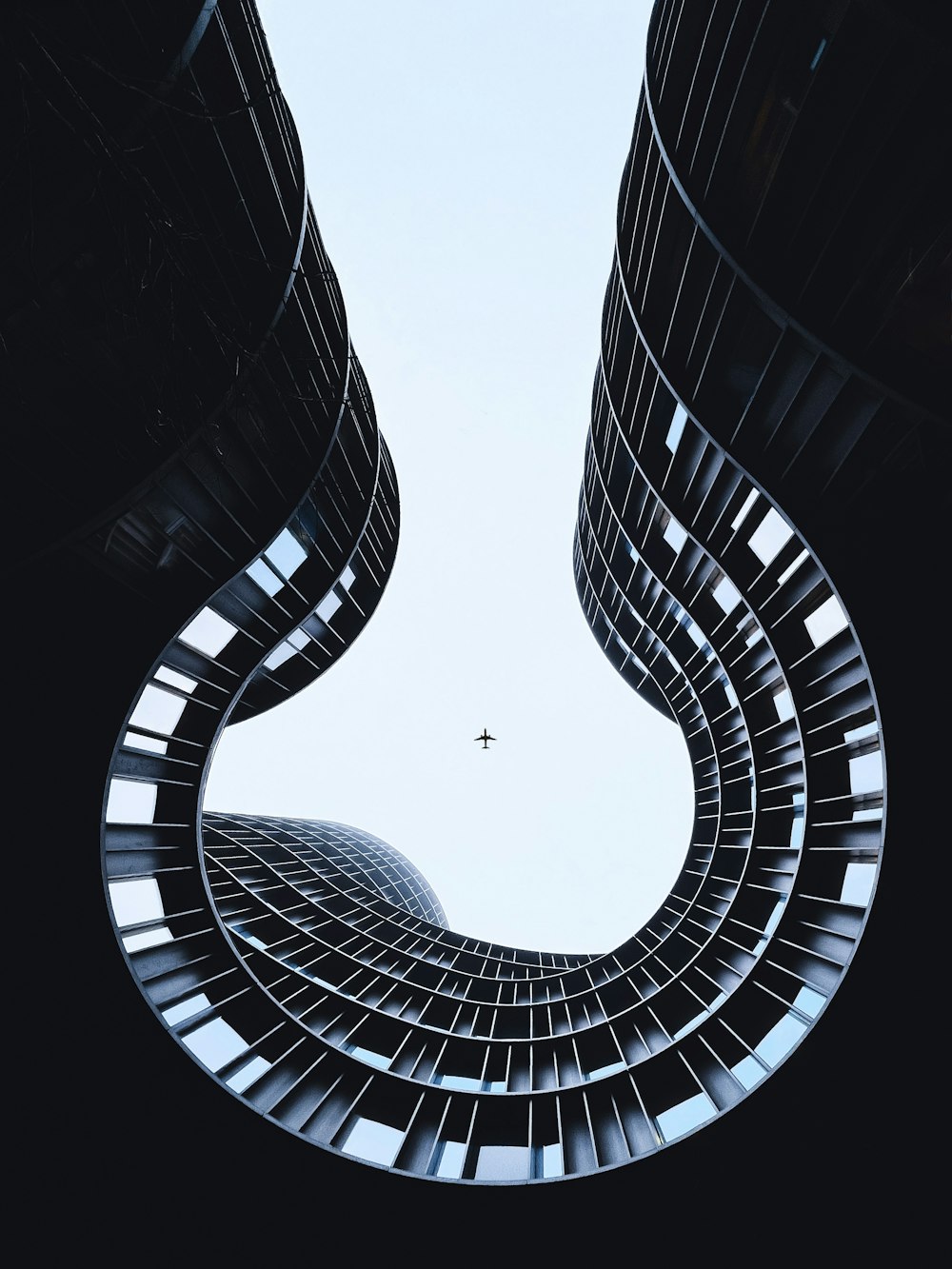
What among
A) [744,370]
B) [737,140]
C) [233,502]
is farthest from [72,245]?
[744,370]

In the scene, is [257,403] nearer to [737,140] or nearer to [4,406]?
[4,406]

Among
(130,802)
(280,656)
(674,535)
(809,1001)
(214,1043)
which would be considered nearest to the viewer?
(130,802)

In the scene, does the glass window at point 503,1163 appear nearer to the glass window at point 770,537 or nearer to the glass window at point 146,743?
the glass window at point 146,743

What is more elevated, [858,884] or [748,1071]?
[858,884]

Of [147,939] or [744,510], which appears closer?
[147,939]

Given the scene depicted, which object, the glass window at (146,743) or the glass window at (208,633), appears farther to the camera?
the glass window at (208,633)

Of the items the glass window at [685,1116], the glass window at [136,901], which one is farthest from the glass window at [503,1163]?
the glass window at [136,901]

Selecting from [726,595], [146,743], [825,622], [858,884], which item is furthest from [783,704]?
[146,743]

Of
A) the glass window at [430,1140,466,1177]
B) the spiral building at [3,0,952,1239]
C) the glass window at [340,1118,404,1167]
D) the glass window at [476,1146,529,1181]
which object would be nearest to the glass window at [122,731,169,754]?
the spiral building at [3,0,952,1239]

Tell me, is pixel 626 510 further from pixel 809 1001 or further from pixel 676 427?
pixel 809 1001
